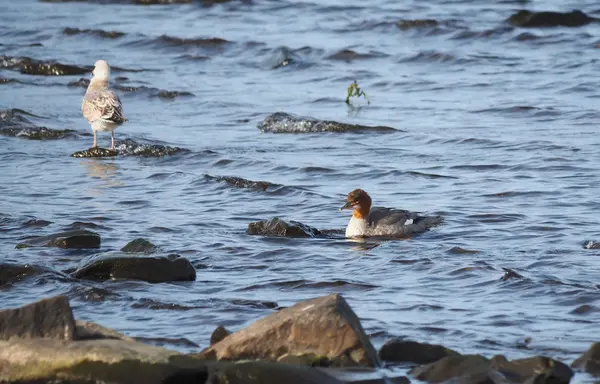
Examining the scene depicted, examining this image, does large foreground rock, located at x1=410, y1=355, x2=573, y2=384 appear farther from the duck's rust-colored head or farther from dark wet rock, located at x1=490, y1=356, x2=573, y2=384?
the duck's rust-colored head

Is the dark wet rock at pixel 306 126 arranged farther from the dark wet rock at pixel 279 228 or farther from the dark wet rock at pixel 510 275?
the dark wet rock at pixel 510 275

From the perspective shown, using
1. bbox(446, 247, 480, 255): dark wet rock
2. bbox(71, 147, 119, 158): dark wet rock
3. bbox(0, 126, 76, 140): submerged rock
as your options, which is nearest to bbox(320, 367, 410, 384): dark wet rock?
bbox(446, 247, 480, 255): dark wet rock

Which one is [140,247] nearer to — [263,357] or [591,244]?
[263,357]

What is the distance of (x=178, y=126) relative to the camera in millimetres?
15531

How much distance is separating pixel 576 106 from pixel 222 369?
33.3 ft

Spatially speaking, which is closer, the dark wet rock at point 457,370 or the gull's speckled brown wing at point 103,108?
the dark wet rock at point 457,370

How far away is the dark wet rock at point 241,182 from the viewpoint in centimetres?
1201

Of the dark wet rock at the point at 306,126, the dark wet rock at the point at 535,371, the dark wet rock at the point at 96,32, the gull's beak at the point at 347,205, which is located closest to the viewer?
the dark wet rock at the point at 535,371

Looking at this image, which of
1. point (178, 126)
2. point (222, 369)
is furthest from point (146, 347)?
point (178, 126)

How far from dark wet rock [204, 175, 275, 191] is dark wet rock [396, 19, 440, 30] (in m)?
10.2

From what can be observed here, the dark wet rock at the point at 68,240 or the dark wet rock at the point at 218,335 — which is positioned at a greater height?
Answer: the dark wet rock at the point at 218,335

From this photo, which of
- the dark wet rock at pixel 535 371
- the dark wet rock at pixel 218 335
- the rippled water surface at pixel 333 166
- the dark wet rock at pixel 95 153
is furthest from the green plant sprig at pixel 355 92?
the dark wet rock at pixel 535 371

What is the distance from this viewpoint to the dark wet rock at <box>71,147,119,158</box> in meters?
13.9

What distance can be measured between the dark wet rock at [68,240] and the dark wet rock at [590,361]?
441 cm
